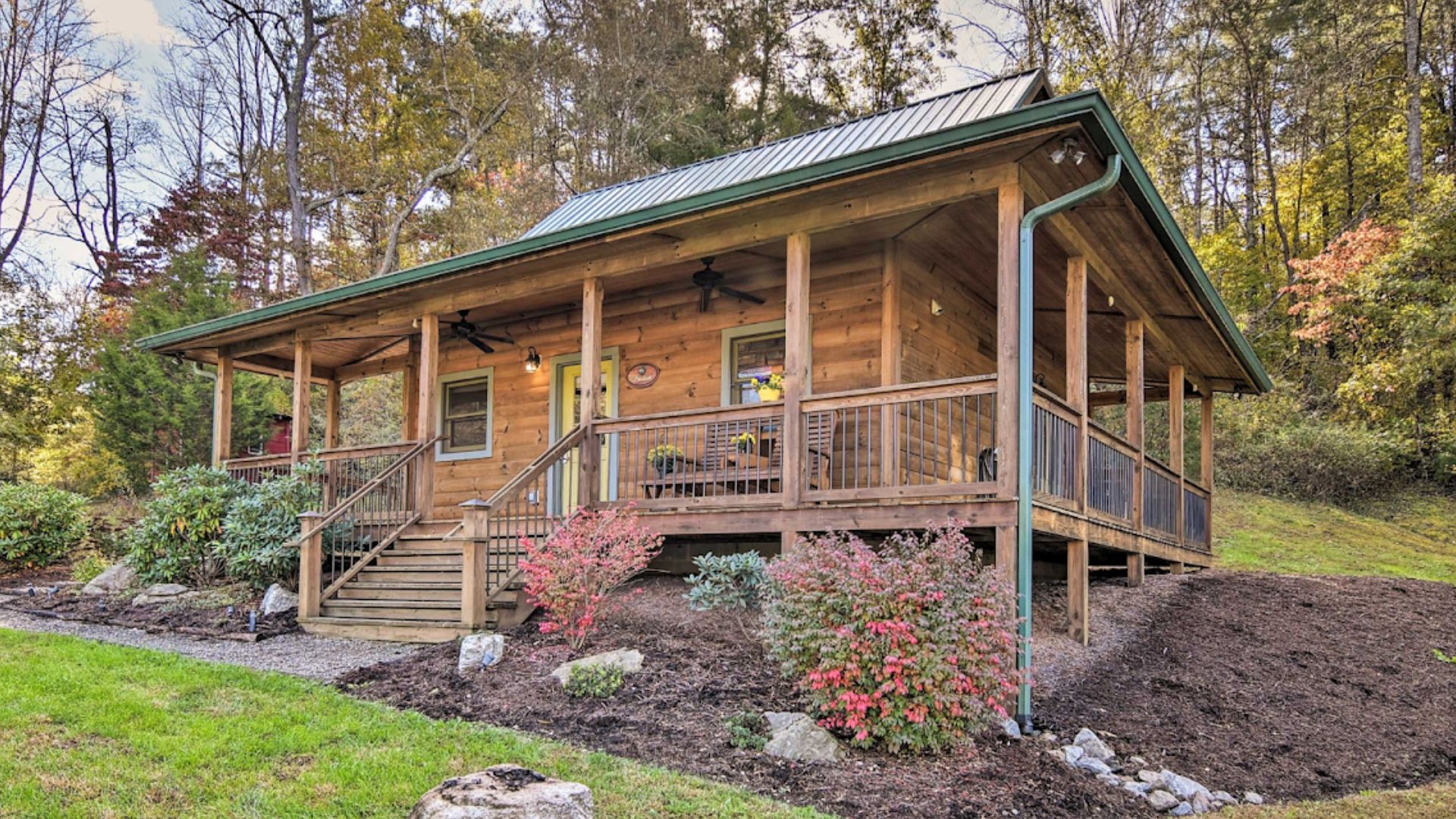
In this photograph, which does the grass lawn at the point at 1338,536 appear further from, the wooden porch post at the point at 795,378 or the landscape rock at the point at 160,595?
the landscape rock at the point at 160,595

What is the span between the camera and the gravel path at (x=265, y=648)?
663 centimetres

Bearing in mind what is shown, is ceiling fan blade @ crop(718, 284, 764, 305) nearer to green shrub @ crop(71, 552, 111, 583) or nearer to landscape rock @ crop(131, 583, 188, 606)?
landscape rock @ crop(131, 583, 188, 606)

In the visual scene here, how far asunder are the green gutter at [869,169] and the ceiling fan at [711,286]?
1498 millimetres

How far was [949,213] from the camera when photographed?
7598 millimetres

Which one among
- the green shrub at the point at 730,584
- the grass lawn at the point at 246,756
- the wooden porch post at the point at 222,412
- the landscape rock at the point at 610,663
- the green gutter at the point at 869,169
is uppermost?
the green gutter at the point at 869,169

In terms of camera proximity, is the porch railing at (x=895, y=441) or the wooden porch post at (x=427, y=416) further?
the wooden porch post at (x=427, y=416)

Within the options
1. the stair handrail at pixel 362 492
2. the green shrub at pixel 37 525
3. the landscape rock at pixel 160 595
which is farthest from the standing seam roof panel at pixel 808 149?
the green shrub at pixel 37 525

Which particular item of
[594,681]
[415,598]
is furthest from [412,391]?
[594,681]

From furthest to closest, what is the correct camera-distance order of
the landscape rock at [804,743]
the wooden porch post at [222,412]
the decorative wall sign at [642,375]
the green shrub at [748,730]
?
1. the wooden porch post at [222,412]
2. the decorative wall sign at [642,375]
3. the green shrub at [748,730]
4. the landscape rock at [804,743]

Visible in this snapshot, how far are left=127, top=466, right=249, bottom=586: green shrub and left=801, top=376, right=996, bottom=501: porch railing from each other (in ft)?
A: 21.3

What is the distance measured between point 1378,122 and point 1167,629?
19.0 m

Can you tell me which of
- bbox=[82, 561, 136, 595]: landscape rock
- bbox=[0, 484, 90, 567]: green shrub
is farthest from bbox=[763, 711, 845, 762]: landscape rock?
bbox=[0, 484, 90, 567]: green shrub

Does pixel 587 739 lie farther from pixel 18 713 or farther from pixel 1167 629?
pixel 1167 629

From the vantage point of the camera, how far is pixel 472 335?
1090 centimetres
